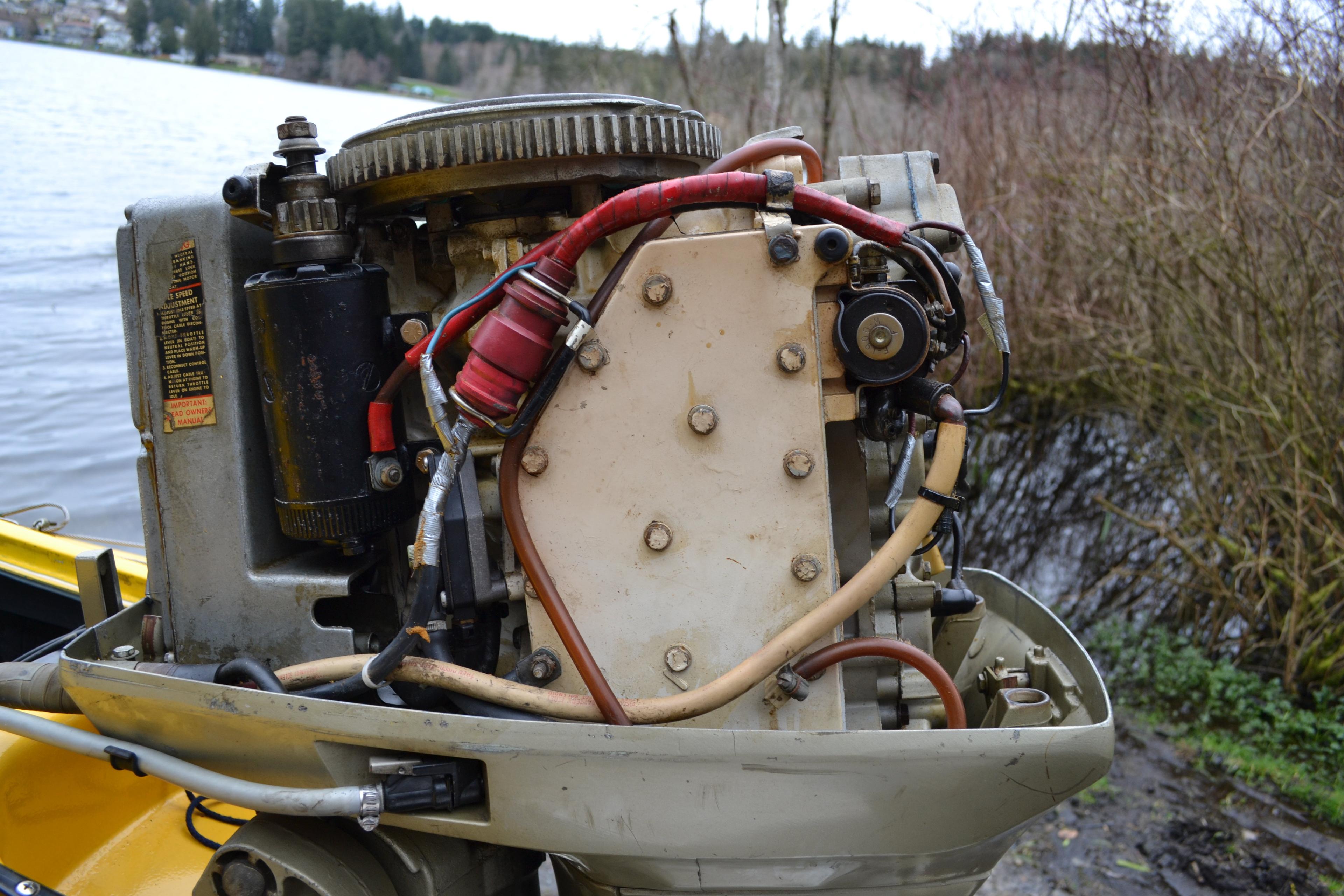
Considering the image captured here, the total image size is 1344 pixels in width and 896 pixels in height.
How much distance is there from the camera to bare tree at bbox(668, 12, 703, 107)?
5.91 metres

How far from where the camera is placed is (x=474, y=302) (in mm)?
1379

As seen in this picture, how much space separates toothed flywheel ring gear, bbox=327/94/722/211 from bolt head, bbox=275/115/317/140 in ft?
0.22

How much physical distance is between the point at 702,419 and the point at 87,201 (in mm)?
7753

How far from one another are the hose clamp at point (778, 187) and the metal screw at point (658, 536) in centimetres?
49

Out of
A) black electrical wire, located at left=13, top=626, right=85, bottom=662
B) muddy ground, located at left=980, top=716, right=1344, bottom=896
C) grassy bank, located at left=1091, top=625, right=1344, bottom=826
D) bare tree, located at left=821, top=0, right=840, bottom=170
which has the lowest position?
muddy ground, located at left=980, top=716, right=1344, bottom=896

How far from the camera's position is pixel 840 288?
1438 millimetres

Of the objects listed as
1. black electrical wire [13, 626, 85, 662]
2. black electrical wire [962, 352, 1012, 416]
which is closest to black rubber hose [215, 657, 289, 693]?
black electrical wire [13, 626, 85, 662]

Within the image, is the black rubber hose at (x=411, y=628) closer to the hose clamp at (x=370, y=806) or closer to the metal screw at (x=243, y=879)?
the hose clamp at (x=370, y=806)

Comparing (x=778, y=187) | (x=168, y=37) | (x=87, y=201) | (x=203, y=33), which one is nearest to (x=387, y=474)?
(x=778, y=187)

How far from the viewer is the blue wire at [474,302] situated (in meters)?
1.35

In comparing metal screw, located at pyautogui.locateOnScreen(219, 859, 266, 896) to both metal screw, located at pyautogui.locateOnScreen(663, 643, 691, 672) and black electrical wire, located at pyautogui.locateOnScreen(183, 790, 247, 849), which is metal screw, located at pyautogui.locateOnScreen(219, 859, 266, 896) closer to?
black electrical wire, located at pyautogui.locateOnScreen(183, 790, 247, 849)

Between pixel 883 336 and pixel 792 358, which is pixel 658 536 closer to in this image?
pixel 792 358

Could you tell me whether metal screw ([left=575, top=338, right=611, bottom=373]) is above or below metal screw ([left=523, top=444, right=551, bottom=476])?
above

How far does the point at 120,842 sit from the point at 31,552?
1043mm
